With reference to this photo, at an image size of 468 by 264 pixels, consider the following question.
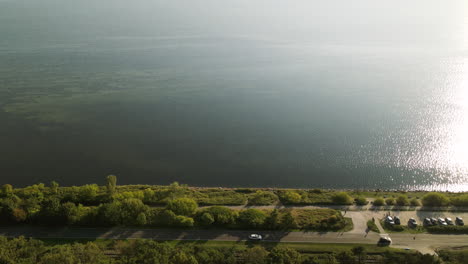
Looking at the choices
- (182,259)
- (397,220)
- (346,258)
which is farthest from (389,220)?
(182,259)

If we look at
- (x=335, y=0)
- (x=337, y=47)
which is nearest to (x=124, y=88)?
(x=337, y=47)

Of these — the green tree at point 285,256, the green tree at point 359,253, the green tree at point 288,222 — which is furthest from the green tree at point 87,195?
the green tree at point 359,253

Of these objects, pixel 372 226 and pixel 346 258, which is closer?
pixel 346 258

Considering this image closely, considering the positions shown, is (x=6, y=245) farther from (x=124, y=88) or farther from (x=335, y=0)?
(x=335, y=0)

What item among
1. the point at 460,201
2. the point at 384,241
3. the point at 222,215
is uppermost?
the point at 460,201

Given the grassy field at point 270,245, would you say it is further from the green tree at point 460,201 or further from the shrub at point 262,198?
the green tree at point 460,201

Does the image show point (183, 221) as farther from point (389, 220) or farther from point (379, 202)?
point (379, 202)
